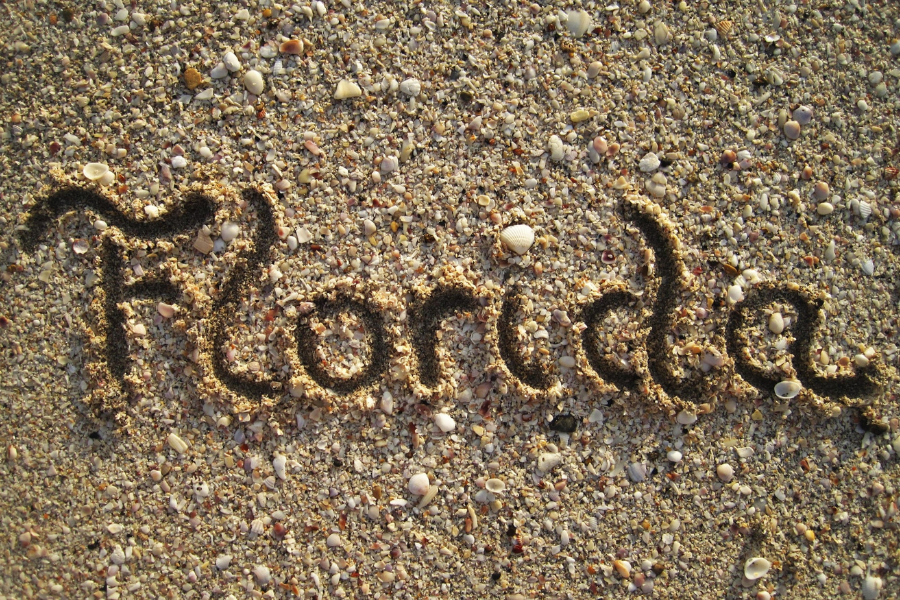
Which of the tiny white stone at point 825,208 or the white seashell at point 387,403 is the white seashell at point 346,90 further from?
the tiny white stone at point 825,208

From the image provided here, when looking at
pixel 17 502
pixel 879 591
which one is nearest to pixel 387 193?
pixel 17 502

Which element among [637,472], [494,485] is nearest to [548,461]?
[494,485]

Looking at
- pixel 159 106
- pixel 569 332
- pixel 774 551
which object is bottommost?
pixel 774 551

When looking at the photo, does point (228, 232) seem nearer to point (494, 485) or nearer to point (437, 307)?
point (437, 307)

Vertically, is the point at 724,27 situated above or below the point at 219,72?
above

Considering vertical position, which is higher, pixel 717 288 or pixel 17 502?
pixel 717 288

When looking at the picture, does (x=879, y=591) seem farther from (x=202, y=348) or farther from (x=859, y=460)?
(x=202, y=348)

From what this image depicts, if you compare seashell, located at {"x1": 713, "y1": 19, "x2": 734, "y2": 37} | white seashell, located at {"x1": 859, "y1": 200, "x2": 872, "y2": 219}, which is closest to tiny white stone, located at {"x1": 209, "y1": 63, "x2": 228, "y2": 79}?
seashell, located at {"x1": 713, "y1": 19, "x2": 734, "y2": 37}
